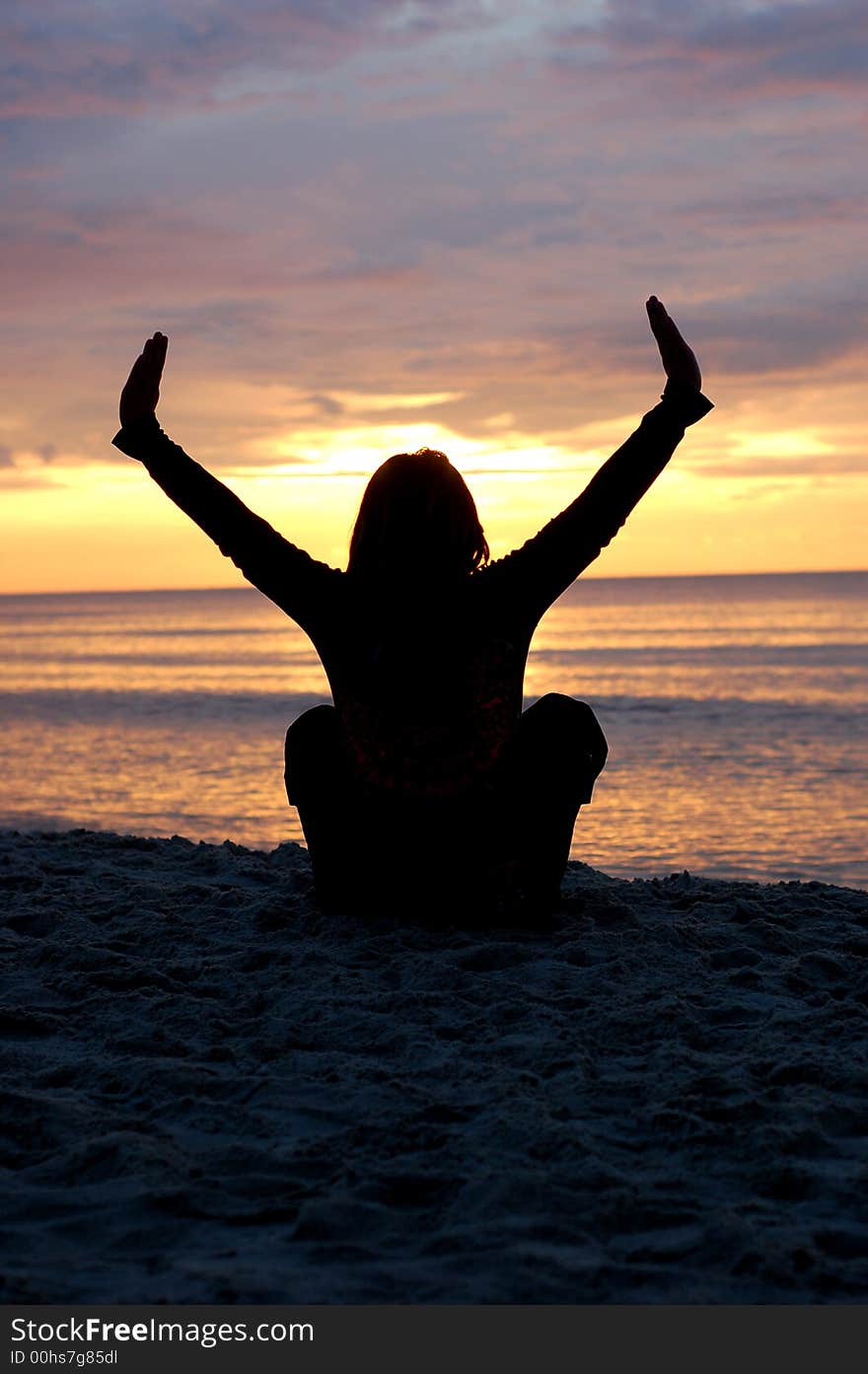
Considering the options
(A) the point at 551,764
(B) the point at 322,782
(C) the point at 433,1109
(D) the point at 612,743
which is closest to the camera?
(C) the point at 433,1109

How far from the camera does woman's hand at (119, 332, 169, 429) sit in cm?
415

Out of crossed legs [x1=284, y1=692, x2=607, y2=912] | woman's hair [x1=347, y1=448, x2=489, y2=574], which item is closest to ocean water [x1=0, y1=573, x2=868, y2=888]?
crossed legs [x1=284, y1=692, x2=607, y2=912]

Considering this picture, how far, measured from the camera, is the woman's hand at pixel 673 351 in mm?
3994

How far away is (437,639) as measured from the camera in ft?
13.5

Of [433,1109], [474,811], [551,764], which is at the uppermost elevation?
[551,764]

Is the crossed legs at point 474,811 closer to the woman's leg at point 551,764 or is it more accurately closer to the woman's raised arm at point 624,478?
the woman's leg at point 551,764

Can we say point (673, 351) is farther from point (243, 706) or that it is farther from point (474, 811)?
point (243, 706)

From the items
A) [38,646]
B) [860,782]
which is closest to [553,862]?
[860,782]

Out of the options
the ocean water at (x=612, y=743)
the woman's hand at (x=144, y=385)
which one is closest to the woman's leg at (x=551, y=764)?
the woman's hand at (x=144, y=385)

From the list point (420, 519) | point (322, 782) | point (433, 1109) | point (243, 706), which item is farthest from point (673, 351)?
point (243, 706)

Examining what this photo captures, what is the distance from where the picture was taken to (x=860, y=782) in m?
14.7

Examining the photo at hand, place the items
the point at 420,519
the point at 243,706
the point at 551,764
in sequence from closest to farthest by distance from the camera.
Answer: the point at 420,519 < the point at 551,764 < the point at 243,706

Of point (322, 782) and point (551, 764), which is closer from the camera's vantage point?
point (551, 764)

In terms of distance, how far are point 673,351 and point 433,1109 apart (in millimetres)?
2436
